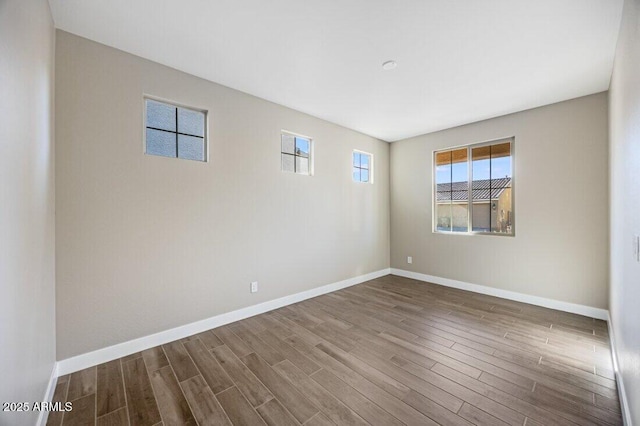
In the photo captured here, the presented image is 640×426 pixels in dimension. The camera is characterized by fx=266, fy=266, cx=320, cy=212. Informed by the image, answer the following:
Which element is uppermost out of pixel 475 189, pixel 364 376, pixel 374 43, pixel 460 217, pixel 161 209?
pixel 374 43

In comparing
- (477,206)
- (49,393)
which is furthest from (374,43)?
(49,393)

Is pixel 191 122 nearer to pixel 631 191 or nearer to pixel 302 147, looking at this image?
pixel 302 147

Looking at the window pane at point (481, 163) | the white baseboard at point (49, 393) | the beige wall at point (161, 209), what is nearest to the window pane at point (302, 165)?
the beige wall at point (161, 209)

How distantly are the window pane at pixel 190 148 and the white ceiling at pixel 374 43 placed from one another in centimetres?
67

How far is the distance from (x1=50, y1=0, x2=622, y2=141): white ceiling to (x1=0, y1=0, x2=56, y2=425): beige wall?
28.0 inches

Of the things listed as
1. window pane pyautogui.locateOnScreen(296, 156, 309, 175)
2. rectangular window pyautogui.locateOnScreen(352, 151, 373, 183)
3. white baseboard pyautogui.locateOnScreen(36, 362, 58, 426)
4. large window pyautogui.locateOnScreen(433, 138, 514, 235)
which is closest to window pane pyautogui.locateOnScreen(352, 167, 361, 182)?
rectangular window pyautogui.locateOnScreen(352, 151, 373, 183)

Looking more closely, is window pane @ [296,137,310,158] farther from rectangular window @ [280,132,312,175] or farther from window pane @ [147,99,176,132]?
window pane @ [147,99,176,132]

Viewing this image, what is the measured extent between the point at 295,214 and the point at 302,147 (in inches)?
39.7

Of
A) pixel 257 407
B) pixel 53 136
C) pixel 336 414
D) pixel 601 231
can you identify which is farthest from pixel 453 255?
pixel 53 136

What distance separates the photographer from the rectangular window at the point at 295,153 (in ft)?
12.0

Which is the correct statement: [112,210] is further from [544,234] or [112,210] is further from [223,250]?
[544,234]

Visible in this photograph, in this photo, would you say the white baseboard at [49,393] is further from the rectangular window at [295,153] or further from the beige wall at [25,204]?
the rectangular window at [295,153]

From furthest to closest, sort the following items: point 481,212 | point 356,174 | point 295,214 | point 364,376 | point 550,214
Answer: point 356,174 < point 481,212 < point 295,214 < point 550,214 < point 364,376

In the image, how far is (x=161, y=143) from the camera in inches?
103
